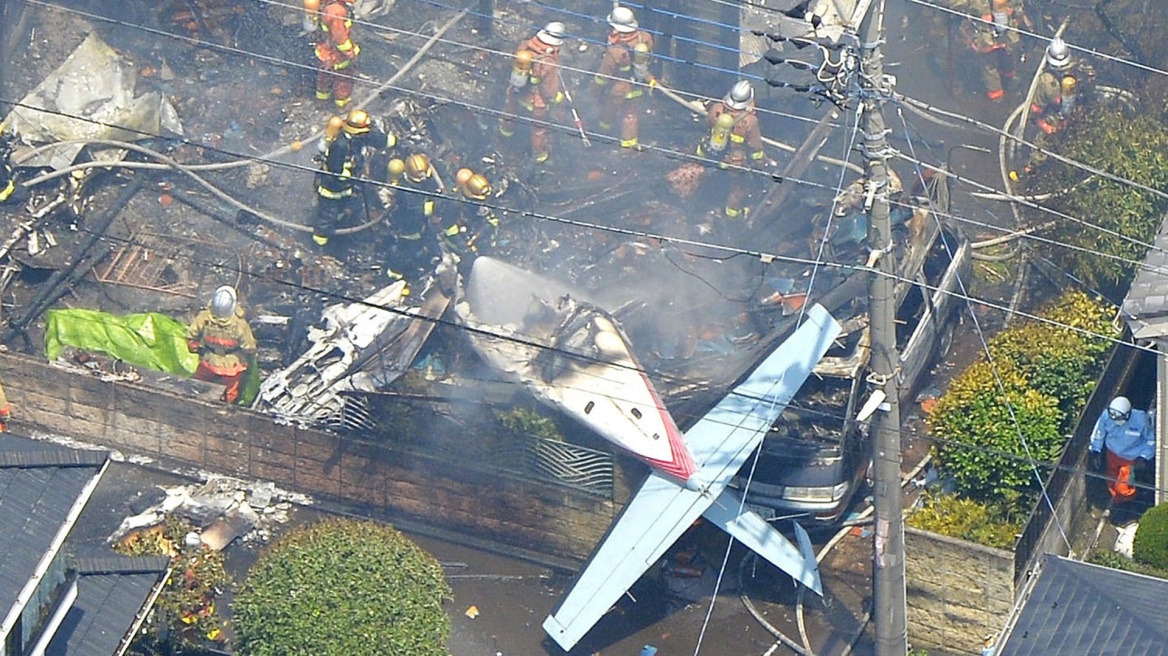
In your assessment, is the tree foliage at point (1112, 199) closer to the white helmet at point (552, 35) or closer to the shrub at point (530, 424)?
the white helmet at point (552, 35)

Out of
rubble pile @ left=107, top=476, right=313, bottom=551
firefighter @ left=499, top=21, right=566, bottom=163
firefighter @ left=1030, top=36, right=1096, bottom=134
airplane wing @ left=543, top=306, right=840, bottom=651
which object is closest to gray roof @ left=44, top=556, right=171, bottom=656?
rubble pile @ left=107, top=476, right=313, bottom=551

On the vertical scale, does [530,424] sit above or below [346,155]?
below

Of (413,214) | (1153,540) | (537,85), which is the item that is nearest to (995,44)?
(537,85)

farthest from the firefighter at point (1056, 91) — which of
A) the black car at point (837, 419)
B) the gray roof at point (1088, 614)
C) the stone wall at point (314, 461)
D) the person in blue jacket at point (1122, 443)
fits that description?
the gray roof at point (1088, 614)

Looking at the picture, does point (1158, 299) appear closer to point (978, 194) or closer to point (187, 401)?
point (978, 194)

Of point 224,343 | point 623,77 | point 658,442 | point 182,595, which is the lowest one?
point 182,595

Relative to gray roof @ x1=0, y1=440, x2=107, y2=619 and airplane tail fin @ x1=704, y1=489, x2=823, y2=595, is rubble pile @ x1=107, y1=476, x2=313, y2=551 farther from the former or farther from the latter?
gray roof @ x1=0, y1=440, x2=107, y2=619

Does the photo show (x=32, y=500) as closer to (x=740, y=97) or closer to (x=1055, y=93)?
(x=740, y=97)
